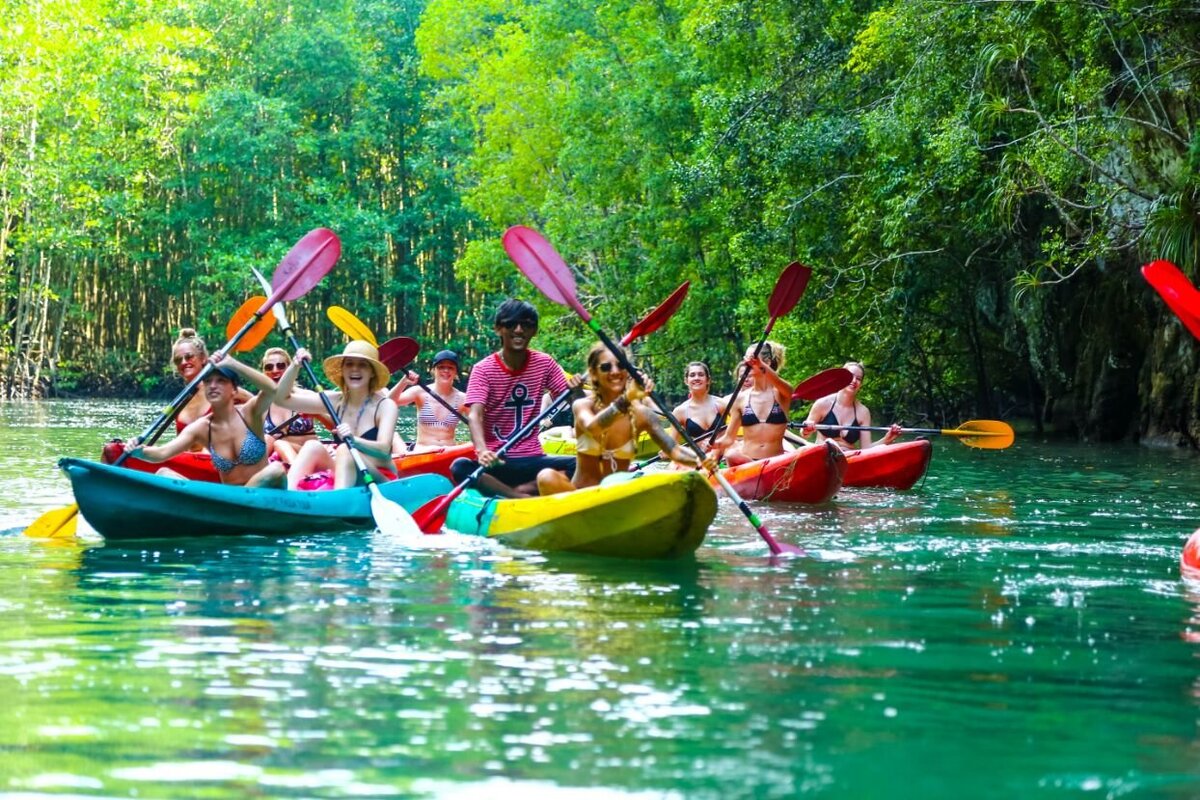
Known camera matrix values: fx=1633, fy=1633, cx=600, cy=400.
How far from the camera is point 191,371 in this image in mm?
8977

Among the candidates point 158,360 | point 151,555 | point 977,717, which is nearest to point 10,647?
point 151,555

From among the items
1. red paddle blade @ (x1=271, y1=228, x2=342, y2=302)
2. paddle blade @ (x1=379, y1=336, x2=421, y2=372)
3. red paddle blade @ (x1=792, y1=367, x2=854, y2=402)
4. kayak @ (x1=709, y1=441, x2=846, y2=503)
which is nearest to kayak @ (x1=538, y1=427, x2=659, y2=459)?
red paddle blade @ (x1=792, y1=367, x2=854, y2=402)

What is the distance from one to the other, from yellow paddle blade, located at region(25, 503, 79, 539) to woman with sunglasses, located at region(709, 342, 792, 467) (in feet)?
15.4

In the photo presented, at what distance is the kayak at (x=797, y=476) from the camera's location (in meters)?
10.6

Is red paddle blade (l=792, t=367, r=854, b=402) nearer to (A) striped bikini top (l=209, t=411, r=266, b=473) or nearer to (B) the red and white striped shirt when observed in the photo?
(B) the red and white striped shirt

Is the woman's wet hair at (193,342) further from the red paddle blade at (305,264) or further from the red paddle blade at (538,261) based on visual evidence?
the red paddle blade at (538,261)

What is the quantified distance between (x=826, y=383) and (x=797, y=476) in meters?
1.46

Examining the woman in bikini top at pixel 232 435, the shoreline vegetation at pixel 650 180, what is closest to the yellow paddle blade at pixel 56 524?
the woman in bikini top at pixel 232 435

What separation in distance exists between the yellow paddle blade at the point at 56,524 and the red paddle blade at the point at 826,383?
5495 millimetres

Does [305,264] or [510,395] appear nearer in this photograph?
[510,395]

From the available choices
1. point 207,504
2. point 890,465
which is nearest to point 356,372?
point 207,504

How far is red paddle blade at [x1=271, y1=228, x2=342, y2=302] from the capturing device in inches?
372

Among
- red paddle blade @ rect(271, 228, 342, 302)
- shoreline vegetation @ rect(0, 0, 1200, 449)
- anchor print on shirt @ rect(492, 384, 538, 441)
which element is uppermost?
shoreline vegetation @ rect(0, 0, 1200, 449)

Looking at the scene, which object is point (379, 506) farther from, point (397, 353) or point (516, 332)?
point (397, 353)
